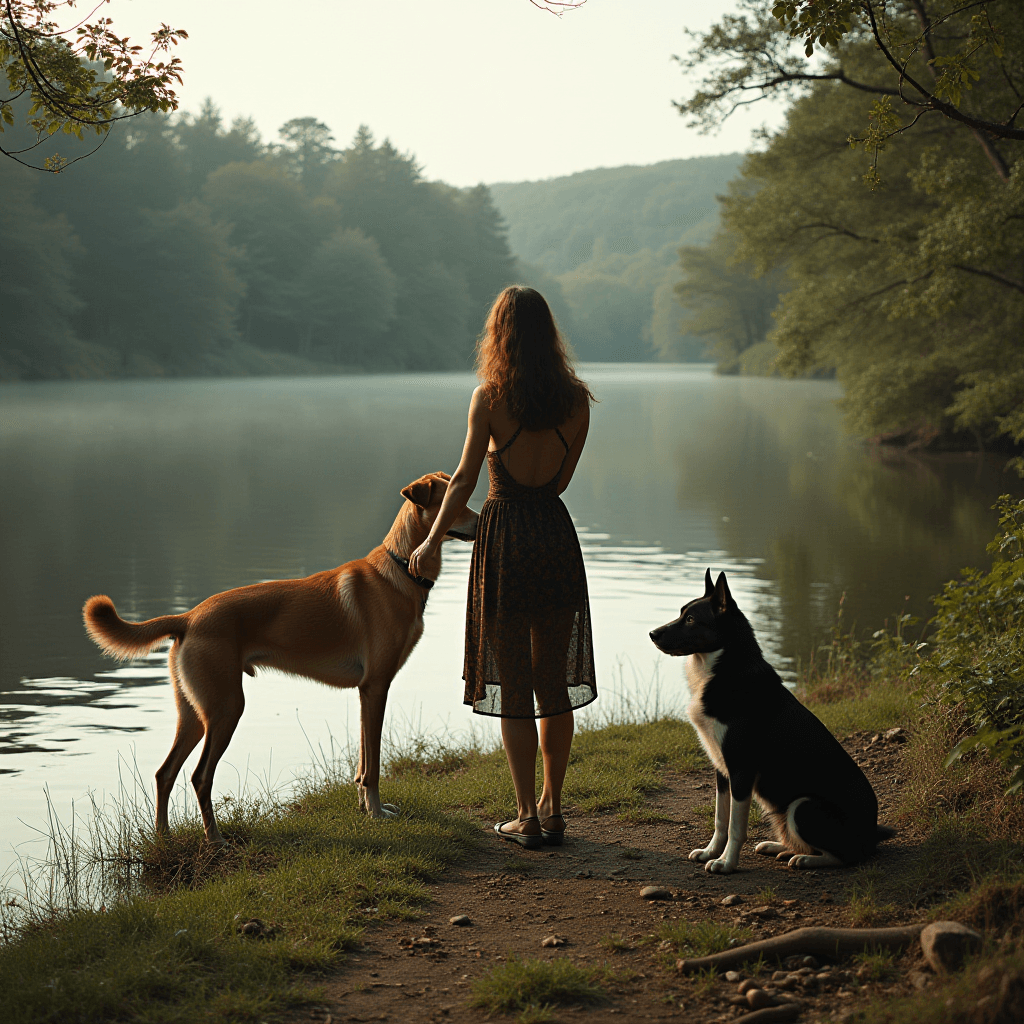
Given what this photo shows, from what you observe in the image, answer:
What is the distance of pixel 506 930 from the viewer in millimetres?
4086

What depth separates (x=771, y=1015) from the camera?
10.4ft

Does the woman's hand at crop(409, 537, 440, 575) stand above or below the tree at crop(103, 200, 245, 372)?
below

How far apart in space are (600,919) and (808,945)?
0.91 meters

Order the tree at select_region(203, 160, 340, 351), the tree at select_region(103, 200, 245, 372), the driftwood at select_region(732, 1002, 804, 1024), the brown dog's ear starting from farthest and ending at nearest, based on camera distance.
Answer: the tree at select_region(203, 160, 340, 351)
the tree at select_region(103, 200, 245, 372)
the brown dog's ear
the driftwood at select_region(732, 1002, 804, 1024)

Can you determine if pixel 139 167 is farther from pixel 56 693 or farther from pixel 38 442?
pixel 56 693

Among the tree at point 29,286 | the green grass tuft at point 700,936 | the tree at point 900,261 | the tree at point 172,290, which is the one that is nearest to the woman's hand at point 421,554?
the green grass tuft at point 700,936

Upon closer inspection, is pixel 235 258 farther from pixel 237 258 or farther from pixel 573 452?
pixel 573 452

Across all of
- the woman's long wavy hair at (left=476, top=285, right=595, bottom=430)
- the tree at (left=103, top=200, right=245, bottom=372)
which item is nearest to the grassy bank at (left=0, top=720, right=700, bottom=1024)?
the woman's long wavy hair at (left=476, top=285, right=595, bottom=430)

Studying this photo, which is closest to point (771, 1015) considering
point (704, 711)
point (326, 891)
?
point (704, 711)

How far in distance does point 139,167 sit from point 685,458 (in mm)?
60422

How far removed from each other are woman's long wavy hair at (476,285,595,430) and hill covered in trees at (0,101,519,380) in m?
61.3

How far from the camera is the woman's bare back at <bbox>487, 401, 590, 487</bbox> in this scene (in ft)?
15.8

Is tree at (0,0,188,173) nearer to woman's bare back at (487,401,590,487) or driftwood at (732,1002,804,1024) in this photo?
woman's bare back at (487,401,590,487)

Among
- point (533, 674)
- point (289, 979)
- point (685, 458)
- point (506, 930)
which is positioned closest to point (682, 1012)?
point (506, 930)
